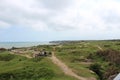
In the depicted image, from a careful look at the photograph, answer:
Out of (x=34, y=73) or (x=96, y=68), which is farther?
(x=96, y=68)

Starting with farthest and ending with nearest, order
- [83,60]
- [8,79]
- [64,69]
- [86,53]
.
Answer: [86,53]
[83,60]
[64,69]
[8,79]

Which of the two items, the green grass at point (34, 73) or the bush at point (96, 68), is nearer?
the green grass at point (34, 73)

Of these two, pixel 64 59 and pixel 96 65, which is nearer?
pixel 96 65

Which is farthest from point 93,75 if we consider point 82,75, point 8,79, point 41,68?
point 8,79

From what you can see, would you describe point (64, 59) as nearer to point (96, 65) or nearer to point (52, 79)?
point (96, 65)

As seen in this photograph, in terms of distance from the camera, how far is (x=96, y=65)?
59438mm

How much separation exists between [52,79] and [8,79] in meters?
8.48

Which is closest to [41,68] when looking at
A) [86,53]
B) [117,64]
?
[117,64]

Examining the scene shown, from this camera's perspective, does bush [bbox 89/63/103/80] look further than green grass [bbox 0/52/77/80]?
Yes

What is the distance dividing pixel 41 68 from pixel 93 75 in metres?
9.44

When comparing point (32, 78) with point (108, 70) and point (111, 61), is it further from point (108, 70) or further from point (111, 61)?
point (111, 61)

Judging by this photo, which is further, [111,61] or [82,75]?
[111,61]

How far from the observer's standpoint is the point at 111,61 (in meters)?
65.7

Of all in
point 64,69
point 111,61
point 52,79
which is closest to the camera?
point 52,79
